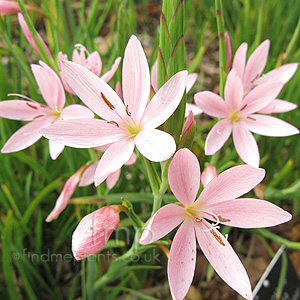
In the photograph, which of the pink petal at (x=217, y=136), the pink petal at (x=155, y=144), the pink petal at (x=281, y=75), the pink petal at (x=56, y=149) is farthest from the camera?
the pink petal at (x=281, y=75)

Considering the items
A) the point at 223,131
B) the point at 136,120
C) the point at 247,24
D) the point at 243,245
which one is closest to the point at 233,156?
the point at 223,131

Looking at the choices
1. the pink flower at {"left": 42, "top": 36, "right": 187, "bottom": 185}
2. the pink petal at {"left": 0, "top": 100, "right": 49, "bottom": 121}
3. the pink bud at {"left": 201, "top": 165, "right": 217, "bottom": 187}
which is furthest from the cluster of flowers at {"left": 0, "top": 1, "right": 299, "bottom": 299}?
the pink petal at {"left": 0, "top": 100, "right": 49, "bottom": 121}

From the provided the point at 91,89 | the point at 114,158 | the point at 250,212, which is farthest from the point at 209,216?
the point at 91,89

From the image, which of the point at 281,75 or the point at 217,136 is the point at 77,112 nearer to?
the point at 217,136

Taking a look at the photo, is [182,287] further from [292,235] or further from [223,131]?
[292,235]

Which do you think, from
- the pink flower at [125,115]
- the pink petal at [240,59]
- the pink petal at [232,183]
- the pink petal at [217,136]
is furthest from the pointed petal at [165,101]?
the pink petal at [240,59]

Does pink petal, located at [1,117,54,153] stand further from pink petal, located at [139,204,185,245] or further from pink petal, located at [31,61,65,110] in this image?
pink petal, located at [139,204,185,245]

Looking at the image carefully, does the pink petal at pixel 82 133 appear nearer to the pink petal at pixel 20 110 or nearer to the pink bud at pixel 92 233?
the pink bud at pixel 92 233
